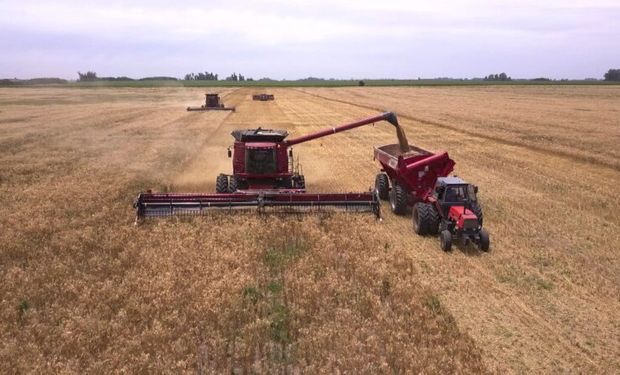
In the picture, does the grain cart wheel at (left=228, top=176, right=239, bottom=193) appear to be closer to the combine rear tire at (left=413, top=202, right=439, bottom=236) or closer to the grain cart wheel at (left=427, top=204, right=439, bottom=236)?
the combine rear tire at (left=413, top=202, right=439, bottom=236)

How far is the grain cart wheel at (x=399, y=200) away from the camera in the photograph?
13.7 meters

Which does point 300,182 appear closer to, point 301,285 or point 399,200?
point 399,200

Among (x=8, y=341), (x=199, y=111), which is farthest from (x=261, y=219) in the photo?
(x=199, y=111)

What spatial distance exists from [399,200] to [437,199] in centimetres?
194

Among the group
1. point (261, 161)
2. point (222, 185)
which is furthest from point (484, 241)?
point (222, 185)

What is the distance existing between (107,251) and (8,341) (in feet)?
12.0

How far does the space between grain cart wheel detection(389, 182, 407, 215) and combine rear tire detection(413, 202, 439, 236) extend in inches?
59.8

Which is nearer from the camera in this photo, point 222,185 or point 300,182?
point 222,185

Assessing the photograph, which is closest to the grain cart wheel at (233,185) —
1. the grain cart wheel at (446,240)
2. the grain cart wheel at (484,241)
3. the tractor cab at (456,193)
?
the tractor cab at (456,193)

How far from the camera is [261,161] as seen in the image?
14.7 meters

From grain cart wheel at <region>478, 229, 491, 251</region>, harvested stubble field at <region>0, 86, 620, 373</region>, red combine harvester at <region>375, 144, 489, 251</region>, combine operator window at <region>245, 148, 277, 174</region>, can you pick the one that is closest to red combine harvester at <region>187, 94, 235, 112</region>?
harvested stubble field at <region>0, 86, 620, 373</region>

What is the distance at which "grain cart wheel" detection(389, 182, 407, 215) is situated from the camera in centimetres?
1373

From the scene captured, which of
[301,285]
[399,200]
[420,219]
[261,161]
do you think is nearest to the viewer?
[301,285]

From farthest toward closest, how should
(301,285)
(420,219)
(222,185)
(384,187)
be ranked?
(384,187) < (222,185) < (420,219) < (301,285)
